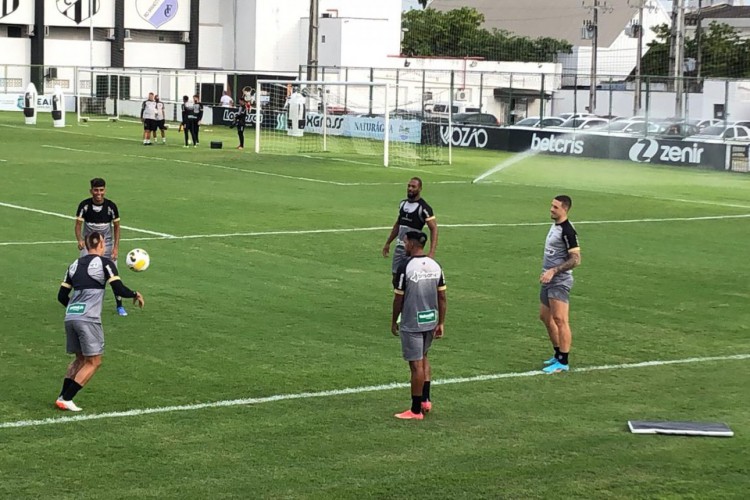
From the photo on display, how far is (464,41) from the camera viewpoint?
12056cm

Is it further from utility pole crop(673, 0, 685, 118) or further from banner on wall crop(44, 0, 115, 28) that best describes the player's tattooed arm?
banner on wall crop(44, 0, 115, 28)

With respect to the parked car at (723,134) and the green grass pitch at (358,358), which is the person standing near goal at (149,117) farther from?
the parked car at (723,134)

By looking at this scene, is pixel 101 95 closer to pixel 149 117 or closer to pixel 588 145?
pixel 149 117

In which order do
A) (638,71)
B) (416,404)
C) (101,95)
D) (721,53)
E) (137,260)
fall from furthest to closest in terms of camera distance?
(721,53), (638,71), (101,95), (137,260), (416,404)

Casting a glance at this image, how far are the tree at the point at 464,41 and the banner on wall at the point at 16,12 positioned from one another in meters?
44.8

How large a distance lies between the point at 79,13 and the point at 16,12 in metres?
4.16

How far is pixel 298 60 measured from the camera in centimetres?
9075

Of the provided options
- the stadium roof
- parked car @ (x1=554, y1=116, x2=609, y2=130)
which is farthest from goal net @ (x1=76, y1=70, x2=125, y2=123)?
the stadium roof

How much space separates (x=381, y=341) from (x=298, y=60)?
77.2m

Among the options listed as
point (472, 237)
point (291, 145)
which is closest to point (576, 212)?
point (472, 237)

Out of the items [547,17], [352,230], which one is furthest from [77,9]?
[547,17]

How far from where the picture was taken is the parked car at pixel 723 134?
46.7m

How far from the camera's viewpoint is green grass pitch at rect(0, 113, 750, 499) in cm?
999

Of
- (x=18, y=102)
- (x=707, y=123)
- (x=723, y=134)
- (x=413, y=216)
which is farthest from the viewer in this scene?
(x=18, y=102)
